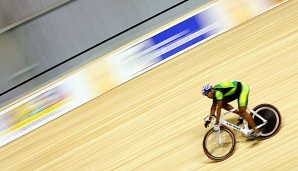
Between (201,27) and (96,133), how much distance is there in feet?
6.75

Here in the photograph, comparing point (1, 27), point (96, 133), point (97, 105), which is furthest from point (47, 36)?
point (96, 133)

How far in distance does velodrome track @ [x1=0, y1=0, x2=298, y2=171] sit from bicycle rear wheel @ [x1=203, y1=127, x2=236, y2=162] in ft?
0.26

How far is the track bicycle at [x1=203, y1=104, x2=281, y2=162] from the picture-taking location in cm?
385

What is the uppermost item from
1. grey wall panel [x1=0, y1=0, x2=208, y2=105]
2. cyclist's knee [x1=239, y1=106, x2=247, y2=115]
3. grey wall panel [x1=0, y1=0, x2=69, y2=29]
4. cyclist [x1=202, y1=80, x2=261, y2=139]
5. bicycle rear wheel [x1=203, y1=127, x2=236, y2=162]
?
grey wall panel [x1=0, y1=0, x2=69, y2=29]

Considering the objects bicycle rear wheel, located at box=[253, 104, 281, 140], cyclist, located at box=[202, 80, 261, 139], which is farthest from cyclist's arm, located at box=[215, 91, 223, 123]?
bicycle rear wheel, located at box=[253, 104, 281, 140]

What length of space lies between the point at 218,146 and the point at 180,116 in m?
1.12

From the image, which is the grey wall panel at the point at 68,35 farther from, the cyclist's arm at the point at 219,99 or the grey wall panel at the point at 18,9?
the cyclist's arm at the point at 219,99

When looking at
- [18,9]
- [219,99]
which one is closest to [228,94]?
[219,99]

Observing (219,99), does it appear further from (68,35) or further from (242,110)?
(68,35)

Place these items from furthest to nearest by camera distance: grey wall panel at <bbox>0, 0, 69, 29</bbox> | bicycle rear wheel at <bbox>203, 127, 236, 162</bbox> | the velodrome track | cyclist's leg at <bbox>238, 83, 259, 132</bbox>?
1. grey wall panel at <bbox>0, 0, 69, 29</bbox>
2. the velodrome track
3. bicycle rear wheel at <bbox>203, 127, 236, 162</bbox>
4. cyclist's leg at <bbox>238, 83, 259, 132</bbox>

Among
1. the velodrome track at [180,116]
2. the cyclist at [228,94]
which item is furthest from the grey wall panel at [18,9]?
the cyclist at [228,94]

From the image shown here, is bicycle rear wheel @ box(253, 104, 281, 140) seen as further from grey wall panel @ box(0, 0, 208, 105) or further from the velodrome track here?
grey wall panel @ box(0, 0, 208, 105)

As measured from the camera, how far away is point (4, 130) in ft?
20.7

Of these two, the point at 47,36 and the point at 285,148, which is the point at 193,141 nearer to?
the point at 285,148
